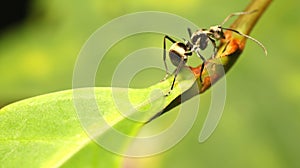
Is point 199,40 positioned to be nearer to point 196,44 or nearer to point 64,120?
point 196,44

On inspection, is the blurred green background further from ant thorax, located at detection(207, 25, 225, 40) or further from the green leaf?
the green leaf

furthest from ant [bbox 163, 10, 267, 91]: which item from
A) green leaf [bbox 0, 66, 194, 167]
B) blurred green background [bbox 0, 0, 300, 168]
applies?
blurred green background [bbox 0, 0, 300, 168]

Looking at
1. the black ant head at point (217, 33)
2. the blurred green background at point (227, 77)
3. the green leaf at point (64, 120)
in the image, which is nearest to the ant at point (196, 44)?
the black ant head at point (217, 33)

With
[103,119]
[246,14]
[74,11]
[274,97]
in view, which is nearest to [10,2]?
[74,11]

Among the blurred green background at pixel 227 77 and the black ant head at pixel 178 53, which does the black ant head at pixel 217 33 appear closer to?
the black ant head at pixel 178 53

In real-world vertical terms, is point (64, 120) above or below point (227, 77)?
above

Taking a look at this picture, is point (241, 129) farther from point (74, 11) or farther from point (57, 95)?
point (57, 95)

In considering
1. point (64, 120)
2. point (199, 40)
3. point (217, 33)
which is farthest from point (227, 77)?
point (64, 120)
